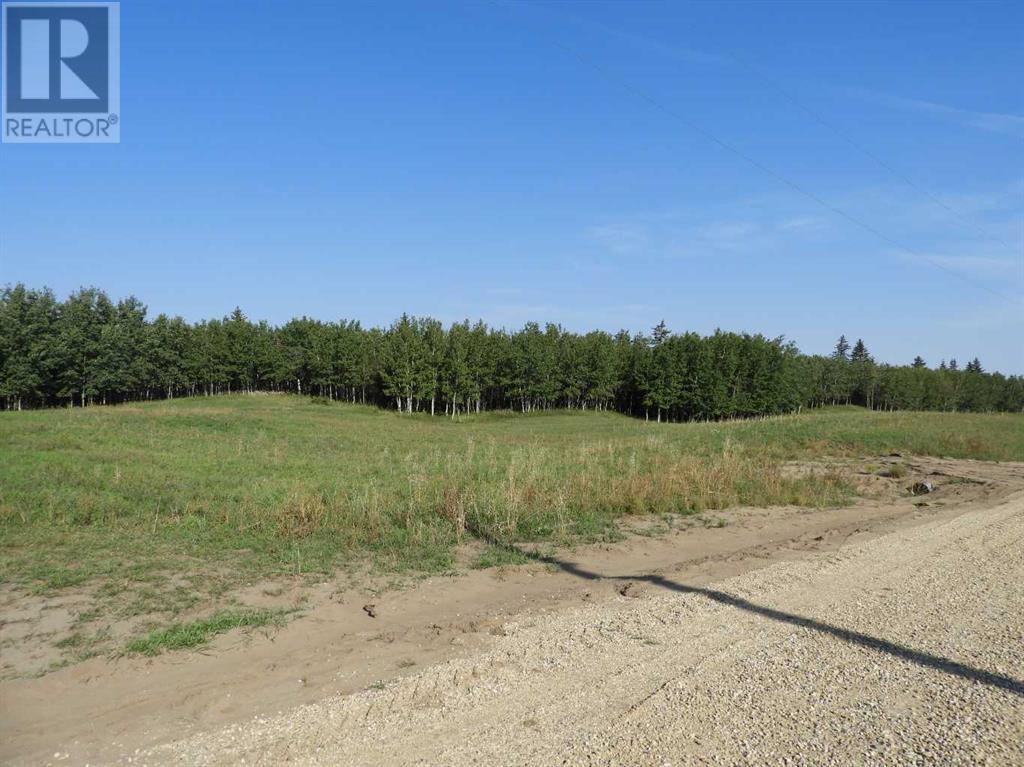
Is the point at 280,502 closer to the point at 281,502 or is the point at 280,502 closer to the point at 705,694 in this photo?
the point at 281,502

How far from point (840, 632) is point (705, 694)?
2.15 metres

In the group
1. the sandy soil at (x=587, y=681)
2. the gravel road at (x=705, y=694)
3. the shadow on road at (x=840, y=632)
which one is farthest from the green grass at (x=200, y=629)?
the shadow on road at (x=840, y=632)

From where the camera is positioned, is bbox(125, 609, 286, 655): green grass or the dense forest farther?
the dense forest

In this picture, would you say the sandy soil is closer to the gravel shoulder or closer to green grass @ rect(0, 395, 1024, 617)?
the gravel shoulder

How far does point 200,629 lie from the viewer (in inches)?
252

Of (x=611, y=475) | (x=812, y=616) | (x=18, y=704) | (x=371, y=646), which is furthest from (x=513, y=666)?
(x=611, y=475)

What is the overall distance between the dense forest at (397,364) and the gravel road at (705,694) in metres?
63.6

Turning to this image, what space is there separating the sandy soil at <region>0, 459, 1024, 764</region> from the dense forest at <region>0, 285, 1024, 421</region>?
2476 inches

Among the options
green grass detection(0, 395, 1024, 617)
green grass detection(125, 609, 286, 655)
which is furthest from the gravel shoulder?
green grass detection(0, 395, 1024, 617)

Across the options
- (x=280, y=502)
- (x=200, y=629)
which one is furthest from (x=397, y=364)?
(x=200, y=629)

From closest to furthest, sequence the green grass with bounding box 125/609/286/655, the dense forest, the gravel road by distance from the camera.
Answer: the gravel road
the green grass with bounding box 125/609/286/655
the dense forest

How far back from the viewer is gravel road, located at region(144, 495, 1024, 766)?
169 inches

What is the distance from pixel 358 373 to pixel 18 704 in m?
72.8

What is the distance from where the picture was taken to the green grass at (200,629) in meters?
6.00
